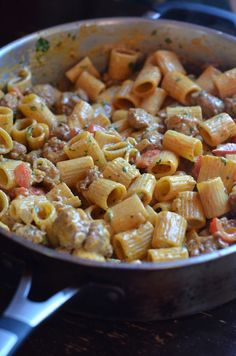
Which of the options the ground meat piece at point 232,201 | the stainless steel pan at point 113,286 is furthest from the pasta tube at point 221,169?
the stainless steel pan at point 113,286

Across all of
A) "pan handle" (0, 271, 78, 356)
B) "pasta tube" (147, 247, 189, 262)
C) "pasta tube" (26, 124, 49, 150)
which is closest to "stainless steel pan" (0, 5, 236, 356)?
"pan handle" (0, 271, 78, 356)

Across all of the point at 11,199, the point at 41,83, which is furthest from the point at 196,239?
the point at 41,83

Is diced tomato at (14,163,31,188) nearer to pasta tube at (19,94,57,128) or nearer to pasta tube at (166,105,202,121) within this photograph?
pasta tube at (19,94,57,128)

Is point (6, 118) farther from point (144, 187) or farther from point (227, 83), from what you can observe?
point (227, 83)

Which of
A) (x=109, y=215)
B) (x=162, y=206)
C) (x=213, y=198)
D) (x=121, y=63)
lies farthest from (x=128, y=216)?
(x=121, y=63)

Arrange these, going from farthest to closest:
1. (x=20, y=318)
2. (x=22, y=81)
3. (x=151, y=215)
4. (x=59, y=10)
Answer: (x=59, y=10) < (x=22, y=81) < (x=151, y=215) < (x=20, y=318)

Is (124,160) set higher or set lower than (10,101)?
lower

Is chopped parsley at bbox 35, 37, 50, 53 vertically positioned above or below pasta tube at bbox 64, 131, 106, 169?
above
